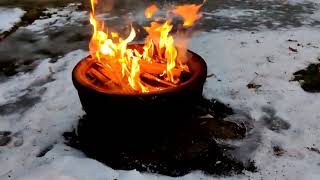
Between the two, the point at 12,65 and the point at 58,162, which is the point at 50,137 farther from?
the point at 12,65

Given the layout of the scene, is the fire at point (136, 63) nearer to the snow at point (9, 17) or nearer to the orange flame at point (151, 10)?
the orange flame at point (151, 10)

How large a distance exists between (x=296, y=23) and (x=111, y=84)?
6023 mm

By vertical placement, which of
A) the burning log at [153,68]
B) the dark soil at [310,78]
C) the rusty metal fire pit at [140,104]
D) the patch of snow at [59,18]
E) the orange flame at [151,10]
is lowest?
the dark soil at [310,78]

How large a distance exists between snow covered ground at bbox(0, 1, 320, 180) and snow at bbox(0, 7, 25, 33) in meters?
2.45

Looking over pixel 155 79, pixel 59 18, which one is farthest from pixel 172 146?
pixel 59 18

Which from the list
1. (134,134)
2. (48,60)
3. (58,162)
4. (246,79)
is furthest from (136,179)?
(48,60)

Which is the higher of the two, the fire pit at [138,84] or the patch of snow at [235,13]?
the fire pit at [138,84]

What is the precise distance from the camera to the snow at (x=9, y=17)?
876 centimetres

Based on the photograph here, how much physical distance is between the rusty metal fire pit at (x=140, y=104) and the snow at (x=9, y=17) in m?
5.20

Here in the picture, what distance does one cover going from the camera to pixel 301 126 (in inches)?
193

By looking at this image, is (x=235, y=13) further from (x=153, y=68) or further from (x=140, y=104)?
(x=140, y=104)

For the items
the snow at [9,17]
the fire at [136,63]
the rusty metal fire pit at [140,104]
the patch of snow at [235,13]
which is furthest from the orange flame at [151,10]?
the rusty metal fire pit at [140,104]

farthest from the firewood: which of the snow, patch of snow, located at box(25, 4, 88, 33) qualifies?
the snow

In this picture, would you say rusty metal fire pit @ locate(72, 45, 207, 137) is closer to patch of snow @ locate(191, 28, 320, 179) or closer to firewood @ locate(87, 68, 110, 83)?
firewood @ locate(87, 68, 110, 83)
